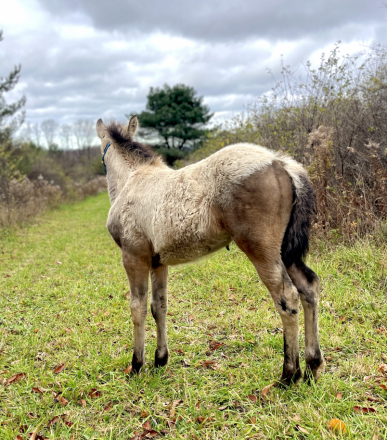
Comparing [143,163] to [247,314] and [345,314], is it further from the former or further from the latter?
[345,314]

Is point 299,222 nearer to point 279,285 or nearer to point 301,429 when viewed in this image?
point 279,285

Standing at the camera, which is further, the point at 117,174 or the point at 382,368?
the point at 117,174

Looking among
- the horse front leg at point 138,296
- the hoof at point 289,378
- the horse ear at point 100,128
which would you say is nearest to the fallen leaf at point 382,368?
the hoof at point 289,378

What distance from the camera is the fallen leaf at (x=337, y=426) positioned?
6.80 feet

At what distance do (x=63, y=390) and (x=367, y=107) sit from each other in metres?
6.79

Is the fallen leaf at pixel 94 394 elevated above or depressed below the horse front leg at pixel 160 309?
below

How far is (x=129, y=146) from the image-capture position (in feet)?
12.1

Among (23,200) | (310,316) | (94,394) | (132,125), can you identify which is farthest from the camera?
(23,200)

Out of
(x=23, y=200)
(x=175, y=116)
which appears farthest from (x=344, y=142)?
(x=175, y=116)

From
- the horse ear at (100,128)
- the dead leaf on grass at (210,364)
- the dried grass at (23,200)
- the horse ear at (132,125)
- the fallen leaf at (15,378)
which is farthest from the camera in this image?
the dried grass at (23,200)

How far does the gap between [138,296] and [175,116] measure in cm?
2503

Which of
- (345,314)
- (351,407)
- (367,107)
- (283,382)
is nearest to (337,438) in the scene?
(351,407)

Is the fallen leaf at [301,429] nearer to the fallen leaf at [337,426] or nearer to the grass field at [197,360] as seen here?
the grass field at [197,360]

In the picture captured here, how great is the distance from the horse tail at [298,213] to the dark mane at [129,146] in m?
1.69
